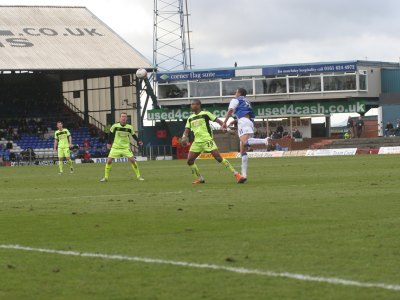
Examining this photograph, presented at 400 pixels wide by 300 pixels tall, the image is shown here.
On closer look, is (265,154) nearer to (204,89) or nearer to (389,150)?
(389,150)

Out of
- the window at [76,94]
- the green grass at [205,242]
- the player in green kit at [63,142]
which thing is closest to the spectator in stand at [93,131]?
the window at [76,94]

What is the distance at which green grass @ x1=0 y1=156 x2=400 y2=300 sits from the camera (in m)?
8.18

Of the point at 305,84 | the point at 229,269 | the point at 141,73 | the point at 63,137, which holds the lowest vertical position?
the point at 229,269

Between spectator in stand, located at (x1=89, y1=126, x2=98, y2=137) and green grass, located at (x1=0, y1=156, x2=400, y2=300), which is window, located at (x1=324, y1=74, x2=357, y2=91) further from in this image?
green grass, located at (x1=0, y1=156, x2=400, y2=300)

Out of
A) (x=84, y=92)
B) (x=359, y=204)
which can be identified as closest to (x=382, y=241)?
(x=359, y=204)

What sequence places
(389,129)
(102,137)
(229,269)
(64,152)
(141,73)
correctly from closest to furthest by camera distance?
(229,269), (64,152), (141,73), (389,129), (102,137)

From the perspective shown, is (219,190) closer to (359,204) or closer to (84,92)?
(359,204)

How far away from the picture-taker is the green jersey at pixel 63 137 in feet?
139

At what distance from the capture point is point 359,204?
621 inches

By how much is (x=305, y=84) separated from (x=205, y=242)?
248 ft

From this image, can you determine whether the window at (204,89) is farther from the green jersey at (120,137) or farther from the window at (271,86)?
the green jersey at (120,137)

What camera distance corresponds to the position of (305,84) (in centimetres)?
8569

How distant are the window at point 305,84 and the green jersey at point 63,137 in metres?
45.5

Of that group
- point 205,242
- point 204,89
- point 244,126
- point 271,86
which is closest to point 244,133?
point 244,126
